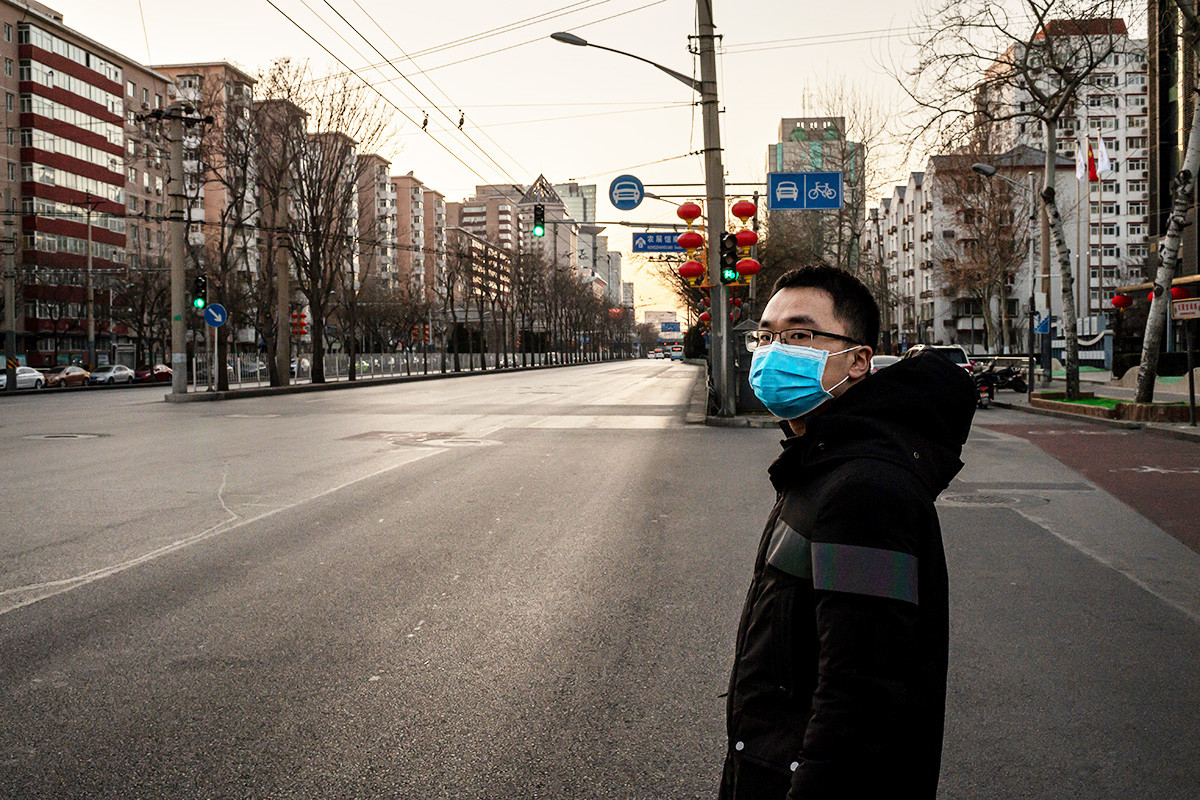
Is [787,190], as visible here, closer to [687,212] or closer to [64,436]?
[687,212]

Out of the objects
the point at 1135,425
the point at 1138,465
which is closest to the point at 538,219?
the point at 1135,425

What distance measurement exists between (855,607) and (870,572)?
67 millimetres

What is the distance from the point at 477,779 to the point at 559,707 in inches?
31.0

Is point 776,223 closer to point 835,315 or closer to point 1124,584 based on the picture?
point 1124,584

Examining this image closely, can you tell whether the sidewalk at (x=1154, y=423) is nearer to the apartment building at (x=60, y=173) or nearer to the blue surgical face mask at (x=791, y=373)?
the blue surgical face mask at (x=791, y=373)

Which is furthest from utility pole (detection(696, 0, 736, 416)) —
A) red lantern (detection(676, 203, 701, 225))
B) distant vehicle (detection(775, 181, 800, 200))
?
distant vehicle (detection(775, 181, 800, 200))

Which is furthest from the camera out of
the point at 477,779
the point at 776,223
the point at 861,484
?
the point at 776,223

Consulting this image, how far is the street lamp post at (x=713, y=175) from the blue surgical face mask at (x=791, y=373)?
20189 mm

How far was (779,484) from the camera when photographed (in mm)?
2125

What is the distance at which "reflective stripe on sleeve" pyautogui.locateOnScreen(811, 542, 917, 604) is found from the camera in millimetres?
1824

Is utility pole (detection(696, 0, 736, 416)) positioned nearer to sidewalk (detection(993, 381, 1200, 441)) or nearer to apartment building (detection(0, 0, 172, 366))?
sidewalk (detection(993, 381, 1200, 441))

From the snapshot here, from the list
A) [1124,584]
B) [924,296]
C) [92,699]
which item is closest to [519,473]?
[1124,584]

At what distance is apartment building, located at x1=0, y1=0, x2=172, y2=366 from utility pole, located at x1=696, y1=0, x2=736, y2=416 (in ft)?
178

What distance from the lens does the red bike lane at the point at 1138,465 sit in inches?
392
